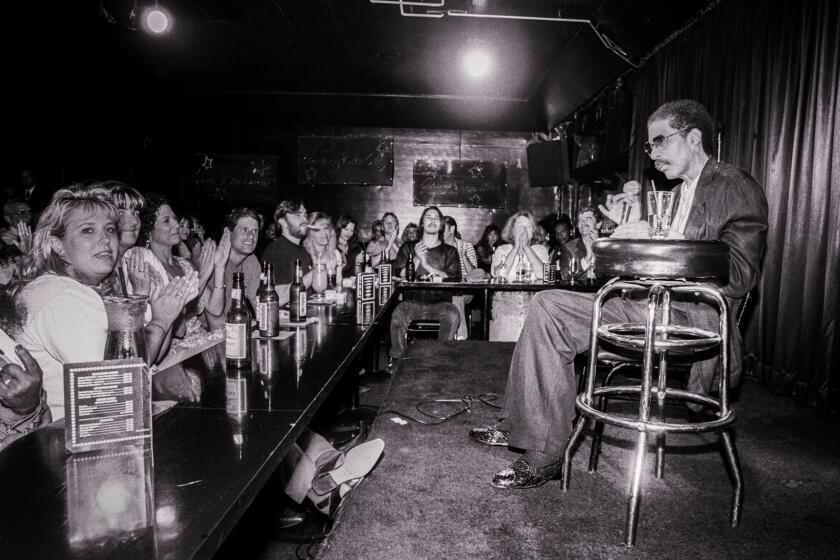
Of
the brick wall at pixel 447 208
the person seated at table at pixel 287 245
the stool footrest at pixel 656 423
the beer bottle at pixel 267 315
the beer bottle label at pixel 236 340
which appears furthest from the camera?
the brick wall at pixel 447 208

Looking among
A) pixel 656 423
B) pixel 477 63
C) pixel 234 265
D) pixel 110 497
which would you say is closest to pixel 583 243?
pixel 477 63

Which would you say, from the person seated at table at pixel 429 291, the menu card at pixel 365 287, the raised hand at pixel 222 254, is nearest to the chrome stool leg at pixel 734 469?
the menu card at pixel 365 287

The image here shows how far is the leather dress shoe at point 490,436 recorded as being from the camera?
2145 millimetres

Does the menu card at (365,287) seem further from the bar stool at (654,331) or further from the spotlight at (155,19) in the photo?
the spotlight at (155,19)

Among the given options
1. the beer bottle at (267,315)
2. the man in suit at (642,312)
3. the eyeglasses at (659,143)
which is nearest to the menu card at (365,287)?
the beer bottle at (267,315)

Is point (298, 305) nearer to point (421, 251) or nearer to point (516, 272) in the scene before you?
point (421, 251)

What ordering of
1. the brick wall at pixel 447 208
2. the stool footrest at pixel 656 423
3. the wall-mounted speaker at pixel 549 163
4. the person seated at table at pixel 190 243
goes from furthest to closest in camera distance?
1. the brick wall at pixel 447 208
2. the wall-mounted speaker at pixel 549 163
3. the person seated at table at pixel 190 243
4. the stool footrest at pixel 656 423

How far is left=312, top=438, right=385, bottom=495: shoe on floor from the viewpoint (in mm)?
1787

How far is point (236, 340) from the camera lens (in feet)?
5.16

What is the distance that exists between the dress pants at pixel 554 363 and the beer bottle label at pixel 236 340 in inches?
35.2

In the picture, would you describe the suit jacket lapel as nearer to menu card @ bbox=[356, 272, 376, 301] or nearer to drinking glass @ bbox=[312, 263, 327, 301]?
menu card @ bbox=[356, 272, 376, 301]

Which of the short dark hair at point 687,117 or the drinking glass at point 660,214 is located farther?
the short dark hair at point 687,117

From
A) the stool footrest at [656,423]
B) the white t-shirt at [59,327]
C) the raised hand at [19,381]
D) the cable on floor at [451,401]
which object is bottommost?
the cable on floor at [451,401]

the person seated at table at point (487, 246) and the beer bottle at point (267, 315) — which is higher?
the person seated at table at point (487, 246)
